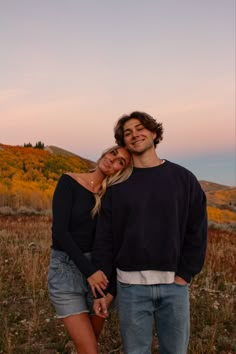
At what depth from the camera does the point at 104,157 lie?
2.72m

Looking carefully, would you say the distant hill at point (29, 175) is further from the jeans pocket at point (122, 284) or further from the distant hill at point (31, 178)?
the jeans pocket at point (122, 284)

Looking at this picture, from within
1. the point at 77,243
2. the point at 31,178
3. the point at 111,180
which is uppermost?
the point at 31,178

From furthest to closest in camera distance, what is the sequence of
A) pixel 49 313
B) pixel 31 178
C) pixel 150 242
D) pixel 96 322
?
pixel 31 178
pixel 49 313
pixel 96 322
pixel 150 242

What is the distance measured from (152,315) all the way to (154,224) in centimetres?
55

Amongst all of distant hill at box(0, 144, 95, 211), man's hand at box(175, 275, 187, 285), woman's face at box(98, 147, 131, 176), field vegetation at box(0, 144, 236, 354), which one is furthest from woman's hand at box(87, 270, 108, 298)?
distant hill at box(0, 144, 95, 211)

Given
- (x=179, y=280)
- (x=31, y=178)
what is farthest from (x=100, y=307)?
(x=31, y=178)

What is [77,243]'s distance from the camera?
2.63 m

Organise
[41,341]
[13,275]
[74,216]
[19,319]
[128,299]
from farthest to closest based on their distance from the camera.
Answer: [13,275]
[19,319]
[41,341]
[74,216]
[128,299]

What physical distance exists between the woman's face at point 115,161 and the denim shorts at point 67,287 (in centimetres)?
56

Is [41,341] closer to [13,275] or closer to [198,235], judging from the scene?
[13,275]

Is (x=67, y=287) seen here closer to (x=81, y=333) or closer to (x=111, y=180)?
(x=81, y=333)

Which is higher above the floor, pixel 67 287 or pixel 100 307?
pixel 67 287

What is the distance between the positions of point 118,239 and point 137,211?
0.78ft

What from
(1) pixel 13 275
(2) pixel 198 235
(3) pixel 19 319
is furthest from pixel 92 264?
(1) pixel 13 275
